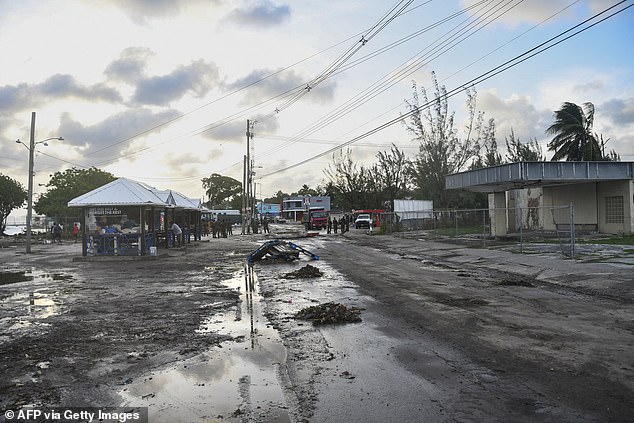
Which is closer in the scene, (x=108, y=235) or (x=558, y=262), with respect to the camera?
(x=558, y=262)

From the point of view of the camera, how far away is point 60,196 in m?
60.2

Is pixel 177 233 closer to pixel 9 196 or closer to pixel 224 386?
pixel 224 386

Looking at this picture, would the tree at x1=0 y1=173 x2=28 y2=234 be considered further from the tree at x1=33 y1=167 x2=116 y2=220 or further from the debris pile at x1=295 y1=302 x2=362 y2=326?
the debris pile at x1=295 y1=302 x2=362 y2=326

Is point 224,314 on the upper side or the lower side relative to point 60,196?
lower

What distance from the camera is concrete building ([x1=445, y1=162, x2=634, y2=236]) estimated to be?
2867cm

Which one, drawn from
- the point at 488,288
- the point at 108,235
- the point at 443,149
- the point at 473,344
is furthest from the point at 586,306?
the point at 443,149

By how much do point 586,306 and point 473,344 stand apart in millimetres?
4589

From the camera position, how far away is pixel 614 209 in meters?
31.4

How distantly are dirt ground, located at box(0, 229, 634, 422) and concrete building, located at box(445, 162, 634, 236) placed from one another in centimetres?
1473

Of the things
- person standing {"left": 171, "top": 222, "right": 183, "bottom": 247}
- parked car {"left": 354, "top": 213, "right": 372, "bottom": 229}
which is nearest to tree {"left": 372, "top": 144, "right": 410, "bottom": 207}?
parked car {"left": 354, "top": 213, "right": 372, "bottom": 229}

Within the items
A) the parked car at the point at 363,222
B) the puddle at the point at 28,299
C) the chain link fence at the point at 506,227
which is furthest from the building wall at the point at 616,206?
the puddle at the point at 28,299

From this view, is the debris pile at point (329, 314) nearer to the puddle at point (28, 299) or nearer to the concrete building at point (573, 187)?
the puddle at point (28, 299)

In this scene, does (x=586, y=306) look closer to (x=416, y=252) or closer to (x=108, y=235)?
(x=416, y=252)

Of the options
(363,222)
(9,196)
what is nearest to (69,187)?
(9,196)
